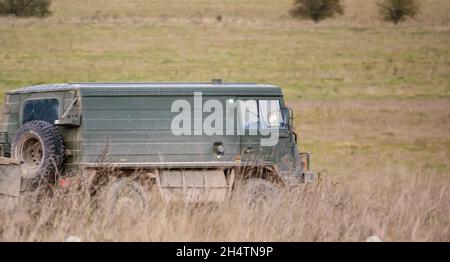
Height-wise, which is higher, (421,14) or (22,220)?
(421,14)

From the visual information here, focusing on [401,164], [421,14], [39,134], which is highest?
[421,14]

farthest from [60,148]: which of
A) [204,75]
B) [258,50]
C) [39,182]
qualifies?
[258,50]

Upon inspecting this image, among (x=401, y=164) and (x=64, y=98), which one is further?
(x=401, y=164)

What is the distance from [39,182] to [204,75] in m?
29.3

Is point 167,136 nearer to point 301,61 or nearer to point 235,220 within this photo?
point 235,220

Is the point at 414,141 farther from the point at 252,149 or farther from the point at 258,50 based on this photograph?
the point at 258,50

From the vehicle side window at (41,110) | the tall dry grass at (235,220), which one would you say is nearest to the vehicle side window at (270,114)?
the tall dry grass at (235,220)

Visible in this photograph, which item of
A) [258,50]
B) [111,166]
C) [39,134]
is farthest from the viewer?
[258,50]

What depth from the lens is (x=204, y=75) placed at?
40.1 metres

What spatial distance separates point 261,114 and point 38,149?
3.04 m

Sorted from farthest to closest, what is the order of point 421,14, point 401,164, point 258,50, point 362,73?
point 421,14, point 258,50, point 362,73, point 401,164

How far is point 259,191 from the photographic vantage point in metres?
12.1

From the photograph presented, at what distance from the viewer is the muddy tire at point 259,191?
36.8 ft

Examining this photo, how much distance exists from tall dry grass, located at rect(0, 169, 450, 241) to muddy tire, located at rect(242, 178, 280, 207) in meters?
0.18
